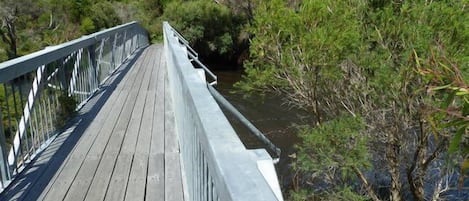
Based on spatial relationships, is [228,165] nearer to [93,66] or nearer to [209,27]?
[93,66]

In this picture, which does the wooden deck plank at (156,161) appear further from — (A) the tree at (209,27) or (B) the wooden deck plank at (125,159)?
(A) the tree at (209,27)

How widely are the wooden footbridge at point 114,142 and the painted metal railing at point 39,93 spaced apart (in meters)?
0.01

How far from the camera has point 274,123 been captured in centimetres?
1659

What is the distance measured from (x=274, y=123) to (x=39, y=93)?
13.1 meters

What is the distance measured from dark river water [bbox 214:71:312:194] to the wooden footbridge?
6.46m

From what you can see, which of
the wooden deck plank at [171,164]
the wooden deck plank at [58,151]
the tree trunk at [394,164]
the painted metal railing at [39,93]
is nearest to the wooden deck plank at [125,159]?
the wooden deck plank at [171,164]

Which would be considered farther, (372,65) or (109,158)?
(372,65)

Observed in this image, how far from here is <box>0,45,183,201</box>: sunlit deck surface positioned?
3061 millimetres

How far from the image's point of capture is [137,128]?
15.5ft

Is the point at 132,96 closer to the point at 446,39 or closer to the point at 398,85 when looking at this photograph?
the point at 398,85

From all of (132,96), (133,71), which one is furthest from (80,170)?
(133,71)

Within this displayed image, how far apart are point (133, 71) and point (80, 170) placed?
6118mm

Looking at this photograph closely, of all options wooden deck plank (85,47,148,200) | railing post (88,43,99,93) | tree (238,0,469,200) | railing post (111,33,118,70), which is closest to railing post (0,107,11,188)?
wooden deck plank (85,47,148,200)

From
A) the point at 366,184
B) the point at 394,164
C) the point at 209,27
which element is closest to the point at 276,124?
the point at 366,184
